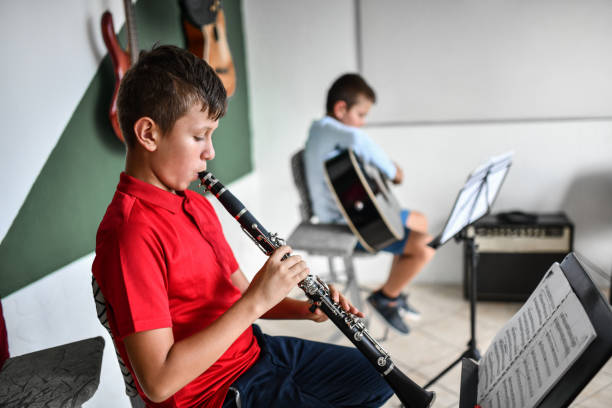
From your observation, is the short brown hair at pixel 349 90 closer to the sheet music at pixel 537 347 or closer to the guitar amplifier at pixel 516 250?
A: the guitar amplifier at pixel 516 250

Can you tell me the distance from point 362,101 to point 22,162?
4.90 feet

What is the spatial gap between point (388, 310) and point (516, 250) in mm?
849

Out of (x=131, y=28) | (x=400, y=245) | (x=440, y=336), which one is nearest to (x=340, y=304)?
(x=131, y=28)

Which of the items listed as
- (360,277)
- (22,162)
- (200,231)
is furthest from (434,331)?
(22,162)

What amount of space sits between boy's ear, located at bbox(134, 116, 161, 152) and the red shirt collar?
7cm

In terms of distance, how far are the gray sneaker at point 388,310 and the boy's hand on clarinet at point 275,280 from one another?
5.02 ft

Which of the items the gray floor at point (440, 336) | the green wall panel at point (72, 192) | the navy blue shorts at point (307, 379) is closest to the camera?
the navy blue shorts at point (307, 379)

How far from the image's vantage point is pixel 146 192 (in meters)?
0.92

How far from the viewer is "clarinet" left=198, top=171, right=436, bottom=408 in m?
1.04

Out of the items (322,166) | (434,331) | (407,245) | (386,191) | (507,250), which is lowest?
(434,331)

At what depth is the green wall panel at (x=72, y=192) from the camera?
128 centimetres

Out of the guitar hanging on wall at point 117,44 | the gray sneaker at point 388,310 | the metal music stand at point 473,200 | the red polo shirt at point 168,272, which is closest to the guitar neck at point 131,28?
the guitar hanging on wall at point 117,44

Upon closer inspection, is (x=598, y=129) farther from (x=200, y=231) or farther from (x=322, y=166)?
(x=200, y=231)

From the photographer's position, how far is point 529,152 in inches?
109
